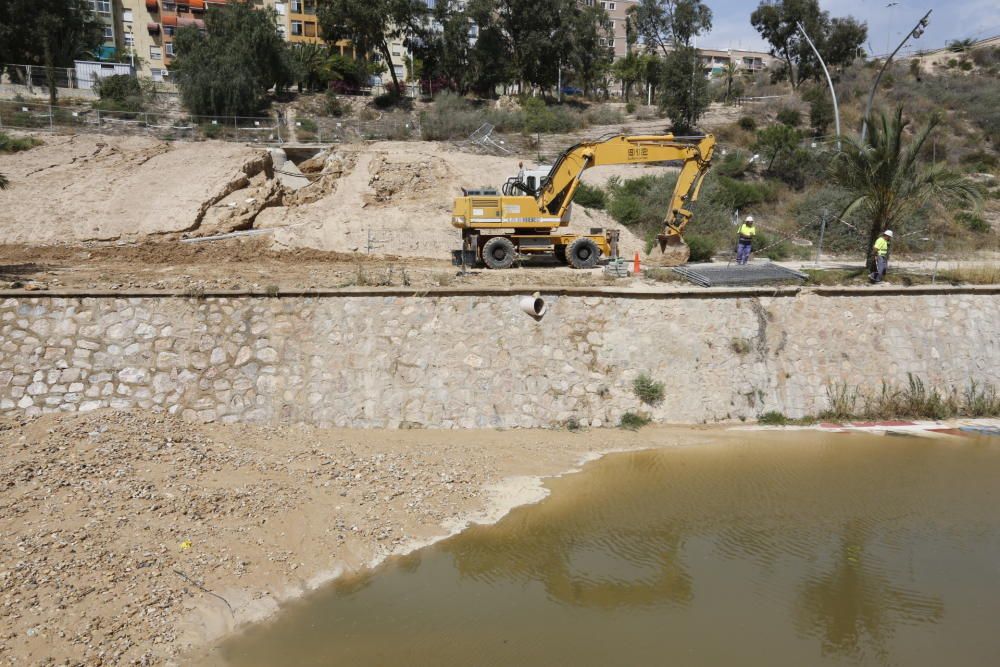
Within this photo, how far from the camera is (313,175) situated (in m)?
25.8

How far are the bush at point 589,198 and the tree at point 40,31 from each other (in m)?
32.1

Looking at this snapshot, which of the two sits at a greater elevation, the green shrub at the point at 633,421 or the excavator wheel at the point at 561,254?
the excavator wheel at the point at 561,254

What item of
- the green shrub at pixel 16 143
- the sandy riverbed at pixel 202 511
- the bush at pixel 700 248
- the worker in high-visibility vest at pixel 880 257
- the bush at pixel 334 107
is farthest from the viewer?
the bush at pixel 334 107

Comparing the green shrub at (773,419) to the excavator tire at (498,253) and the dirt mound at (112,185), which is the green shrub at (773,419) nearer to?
the excavator tire at (498,253)

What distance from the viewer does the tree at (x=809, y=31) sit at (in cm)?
5059

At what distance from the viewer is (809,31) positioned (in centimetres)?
5084

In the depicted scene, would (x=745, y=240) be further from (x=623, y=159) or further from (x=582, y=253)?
(x=582, y=253)

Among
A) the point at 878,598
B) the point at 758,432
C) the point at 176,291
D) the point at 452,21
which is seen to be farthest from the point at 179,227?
the point at 452,21

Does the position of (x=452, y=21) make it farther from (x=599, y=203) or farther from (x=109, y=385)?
(x=109, y=385)

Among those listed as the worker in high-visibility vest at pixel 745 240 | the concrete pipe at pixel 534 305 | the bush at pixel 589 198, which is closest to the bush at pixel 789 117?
the bush at pixel 589 198

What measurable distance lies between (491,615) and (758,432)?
7251 mm

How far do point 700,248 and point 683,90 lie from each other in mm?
22562

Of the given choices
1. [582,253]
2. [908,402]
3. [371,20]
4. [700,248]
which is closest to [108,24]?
[371,20]

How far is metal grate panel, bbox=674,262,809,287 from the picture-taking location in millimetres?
15242
